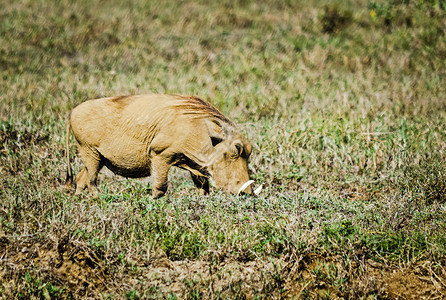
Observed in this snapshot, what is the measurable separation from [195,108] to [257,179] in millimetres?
1286

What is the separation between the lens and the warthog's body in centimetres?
360

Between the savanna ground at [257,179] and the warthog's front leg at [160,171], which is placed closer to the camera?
the savanna ground at [257,179]

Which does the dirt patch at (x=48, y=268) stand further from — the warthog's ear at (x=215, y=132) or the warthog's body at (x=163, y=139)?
the warthog's ear at (x=215, y=132)

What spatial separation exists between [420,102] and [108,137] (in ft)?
15.3

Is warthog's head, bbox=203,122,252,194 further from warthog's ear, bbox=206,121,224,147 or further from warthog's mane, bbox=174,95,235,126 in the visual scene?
warthog's mane, bbox=174,95,235,126

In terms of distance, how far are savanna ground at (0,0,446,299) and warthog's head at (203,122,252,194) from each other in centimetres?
18

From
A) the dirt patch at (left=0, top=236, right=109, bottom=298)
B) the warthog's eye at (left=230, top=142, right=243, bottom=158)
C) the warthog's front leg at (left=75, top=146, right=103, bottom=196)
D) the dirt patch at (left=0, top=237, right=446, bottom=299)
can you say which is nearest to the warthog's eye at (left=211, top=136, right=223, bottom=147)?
the warthog's eye at (left=230, top=142, right=243, bottom=158)

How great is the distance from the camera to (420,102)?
21.5ft

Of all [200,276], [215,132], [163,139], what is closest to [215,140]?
[215,132]

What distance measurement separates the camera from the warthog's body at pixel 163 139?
3.60 meters

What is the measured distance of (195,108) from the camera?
12.0ft

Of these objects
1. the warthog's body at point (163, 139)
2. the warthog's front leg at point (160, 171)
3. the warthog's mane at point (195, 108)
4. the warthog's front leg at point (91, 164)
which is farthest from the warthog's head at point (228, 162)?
the warthog's front leg at point (91, 164)

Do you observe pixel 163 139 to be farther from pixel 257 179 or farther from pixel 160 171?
pixel 257 179

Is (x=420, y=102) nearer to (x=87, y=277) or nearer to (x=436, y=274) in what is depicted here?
(x=436, y=274)
